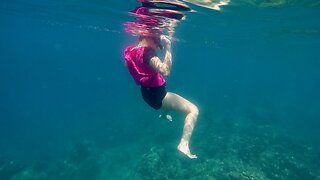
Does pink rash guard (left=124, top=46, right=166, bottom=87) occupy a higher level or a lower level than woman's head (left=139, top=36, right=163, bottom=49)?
→ lower

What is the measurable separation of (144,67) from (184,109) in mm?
1370

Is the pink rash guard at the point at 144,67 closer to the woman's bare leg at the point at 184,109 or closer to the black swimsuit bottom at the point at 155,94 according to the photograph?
the black swimsuit bottom at the point at 155,94

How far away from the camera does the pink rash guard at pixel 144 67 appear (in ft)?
23.2

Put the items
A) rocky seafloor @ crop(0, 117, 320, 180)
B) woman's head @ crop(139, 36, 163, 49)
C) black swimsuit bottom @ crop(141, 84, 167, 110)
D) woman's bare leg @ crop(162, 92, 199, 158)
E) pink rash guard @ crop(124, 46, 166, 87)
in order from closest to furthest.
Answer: woman's bare leg @ crop(162, 92, 199, 158)
pink rash guard @ crop(124, 46, 166, 87)
black swimsuit bottom @ crop(141, 84, 167, 110)
woman's head @ crop(139, 36, 163, 49)
rocky seafloor @ crop(0, 117, 320, 180)

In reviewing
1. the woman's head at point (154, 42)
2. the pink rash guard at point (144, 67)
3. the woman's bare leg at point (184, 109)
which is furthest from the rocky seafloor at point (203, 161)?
the woman's head at point (154, 42)

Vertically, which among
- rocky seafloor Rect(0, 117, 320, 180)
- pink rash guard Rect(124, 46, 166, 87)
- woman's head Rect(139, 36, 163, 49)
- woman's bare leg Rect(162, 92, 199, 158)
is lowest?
rocky seafloor Rect(0, 117, 320, 180)

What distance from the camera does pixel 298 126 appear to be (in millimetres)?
38594

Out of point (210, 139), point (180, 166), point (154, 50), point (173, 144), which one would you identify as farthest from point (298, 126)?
point (154, 50)

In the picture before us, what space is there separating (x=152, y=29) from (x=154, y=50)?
1235cm

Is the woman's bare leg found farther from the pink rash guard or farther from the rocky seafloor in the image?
the rocky seafloor

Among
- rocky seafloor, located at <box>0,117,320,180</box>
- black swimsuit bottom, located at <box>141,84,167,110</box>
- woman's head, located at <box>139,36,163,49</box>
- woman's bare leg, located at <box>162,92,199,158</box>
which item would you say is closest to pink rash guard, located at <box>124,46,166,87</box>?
black swimsuit bottom, located at <box>141,84,167,110</box>

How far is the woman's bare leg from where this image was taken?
21.9 feet

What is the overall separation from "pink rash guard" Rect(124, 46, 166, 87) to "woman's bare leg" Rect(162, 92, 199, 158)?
0.48m

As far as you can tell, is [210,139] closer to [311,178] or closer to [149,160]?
[149,160]
